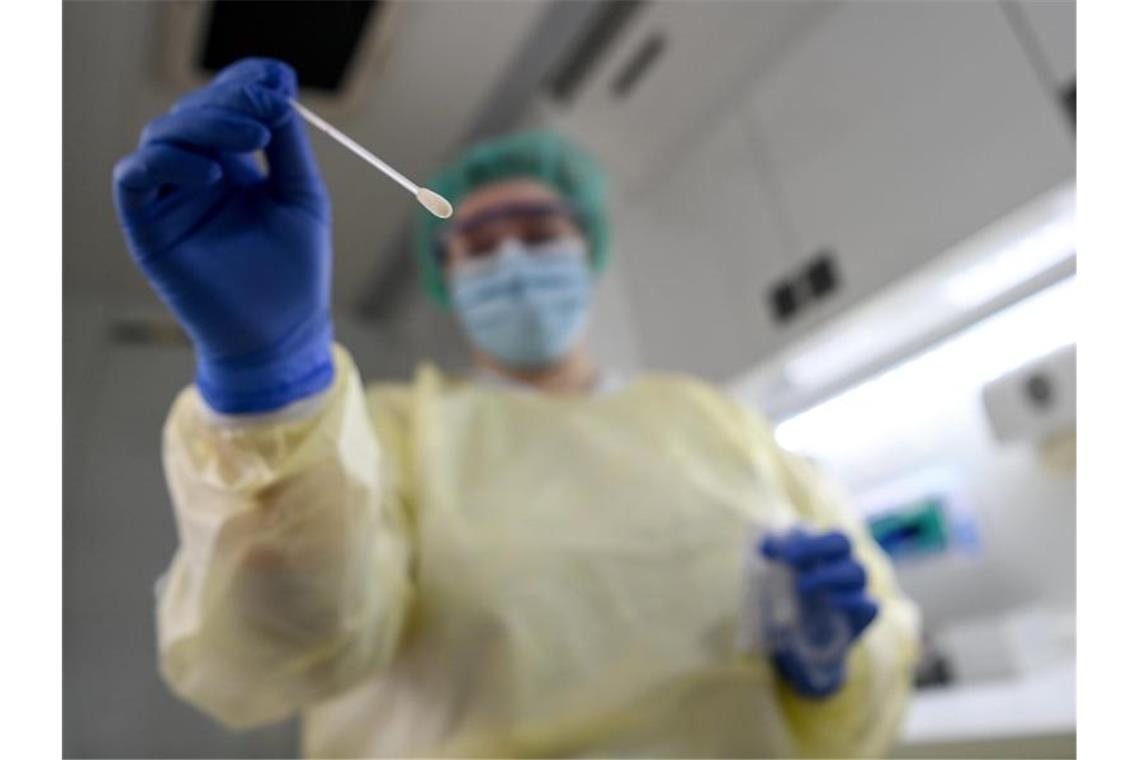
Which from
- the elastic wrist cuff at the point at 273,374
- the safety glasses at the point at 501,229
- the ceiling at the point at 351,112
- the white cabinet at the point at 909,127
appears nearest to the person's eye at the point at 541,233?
the safety glasses at the point at 501,229

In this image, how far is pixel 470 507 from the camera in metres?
0.75

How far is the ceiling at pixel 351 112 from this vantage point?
0.38m

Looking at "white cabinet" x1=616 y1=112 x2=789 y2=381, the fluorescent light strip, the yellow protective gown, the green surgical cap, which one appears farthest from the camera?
the fluorescent light strip

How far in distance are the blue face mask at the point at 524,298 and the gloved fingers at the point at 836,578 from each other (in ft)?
1.24

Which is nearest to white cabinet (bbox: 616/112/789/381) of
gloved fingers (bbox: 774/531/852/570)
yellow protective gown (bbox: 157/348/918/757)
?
yellow protective gown (bbox: 157/348/918/757)

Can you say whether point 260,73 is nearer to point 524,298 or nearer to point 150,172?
point 150,172

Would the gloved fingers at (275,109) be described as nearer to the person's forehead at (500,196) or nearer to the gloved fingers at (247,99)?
the gloved fingers at (247,99)

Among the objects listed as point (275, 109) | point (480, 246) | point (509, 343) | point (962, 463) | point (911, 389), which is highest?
point (275, 109)

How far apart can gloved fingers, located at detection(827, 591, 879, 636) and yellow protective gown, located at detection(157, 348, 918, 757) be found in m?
0.10

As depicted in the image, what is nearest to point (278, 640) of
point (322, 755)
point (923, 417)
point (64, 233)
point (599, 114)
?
point (322, 755)

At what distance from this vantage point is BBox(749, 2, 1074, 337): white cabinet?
527mm

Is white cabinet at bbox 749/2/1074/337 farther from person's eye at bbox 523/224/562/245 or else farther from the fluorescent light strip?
the fluorescent light strip

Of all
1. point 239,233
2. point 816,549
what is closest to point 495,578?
point 816,549

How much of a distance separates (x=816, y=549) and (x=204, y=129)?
567 millimetres
